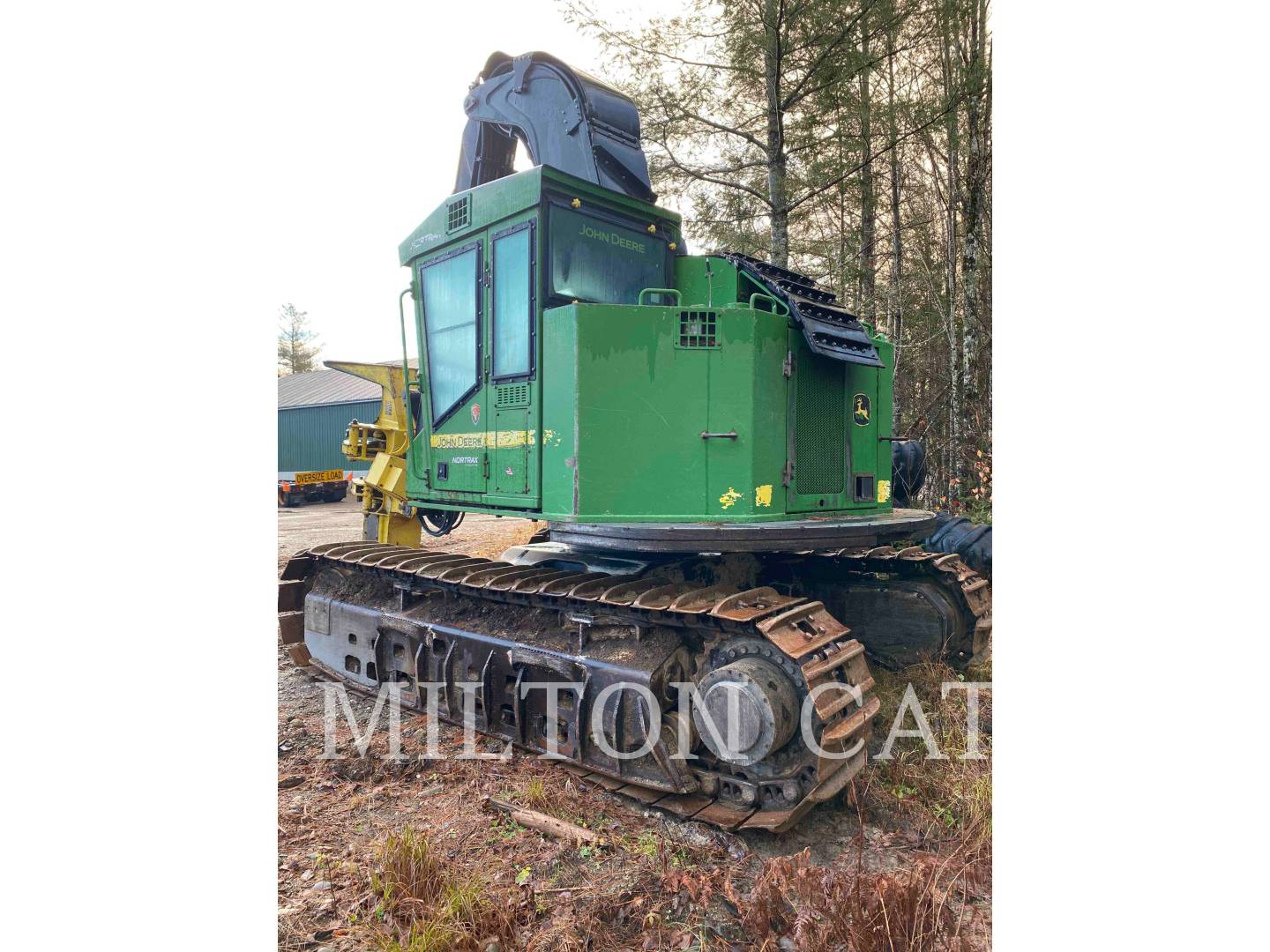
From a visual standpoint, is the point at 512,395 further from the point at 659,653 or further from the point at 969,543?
the point at 969,543

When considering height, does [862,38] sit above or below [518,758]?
above

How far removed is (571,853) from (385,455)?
3.23 m

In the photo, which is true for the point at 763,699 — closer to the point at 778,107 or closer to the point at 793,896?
the point at 793,896

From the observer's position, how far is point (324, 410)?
8.76 meters

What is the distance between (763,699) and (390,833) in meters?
1.35

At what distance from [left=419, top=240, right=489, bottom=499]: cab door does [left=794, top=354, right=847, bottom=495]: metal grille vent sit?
160 cm

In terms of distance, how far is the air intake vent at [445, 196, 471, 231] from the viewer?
371cm

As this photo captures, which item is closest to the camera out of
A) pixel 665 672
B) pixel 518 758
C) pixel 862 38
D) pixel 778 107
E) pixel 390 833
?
pixel 390 833

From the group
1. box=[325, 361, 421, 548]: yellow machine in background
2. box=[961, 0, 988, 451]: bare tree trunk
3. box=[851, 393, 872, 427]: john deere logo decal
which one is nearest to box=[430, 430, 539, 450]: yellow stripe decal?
box=[325, 361, 421, 548]: yellow machine in background

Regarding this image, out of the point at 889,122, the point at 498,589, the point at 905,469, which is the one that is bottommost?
the point at 498,589

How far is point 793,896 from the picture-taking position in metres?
2.08

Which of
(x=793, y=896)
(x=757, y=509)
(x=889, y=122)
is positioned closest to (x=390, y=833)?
(x=793, y=896)

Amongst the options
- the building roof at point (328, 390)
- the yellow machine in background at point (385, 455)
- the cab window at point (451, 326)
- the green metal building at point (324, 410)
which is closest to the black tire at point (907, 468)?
the cab window at point (451, 326)

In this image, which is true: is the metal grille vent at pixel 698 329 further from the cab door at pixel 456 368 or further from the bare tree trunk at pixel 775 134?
the bare tree trunk at pixel 775 134
